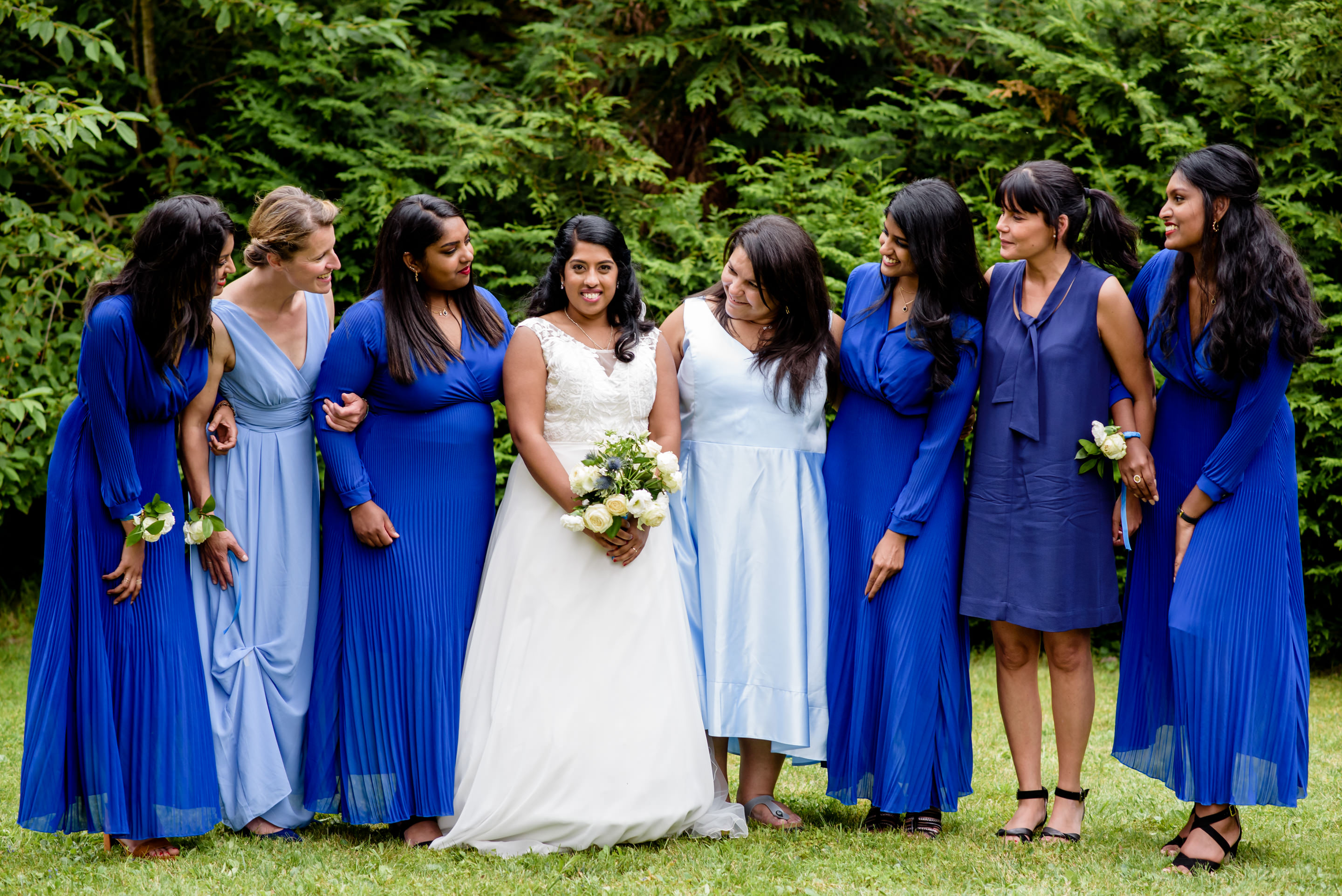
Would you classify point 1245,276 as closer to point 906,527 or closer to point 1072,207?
point 1072,207

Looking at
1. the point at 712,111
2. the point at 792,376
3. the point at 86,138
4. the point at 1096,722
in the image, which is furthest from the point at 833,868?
the point at 712,111

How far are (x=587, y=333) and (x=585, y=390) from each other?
254 millimetres

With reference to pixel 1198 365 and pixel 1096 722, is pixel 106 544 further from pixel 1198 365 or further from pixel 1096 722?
pixel 1096 722

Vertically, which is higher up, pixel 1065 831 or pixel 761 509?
pixel 761 509

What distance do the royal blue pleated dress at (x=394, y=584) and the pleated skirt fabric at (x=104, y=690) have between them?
0.50 metres

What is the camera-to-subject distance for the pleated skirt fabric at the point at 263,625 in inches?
174

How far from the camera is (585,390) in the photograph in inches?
180

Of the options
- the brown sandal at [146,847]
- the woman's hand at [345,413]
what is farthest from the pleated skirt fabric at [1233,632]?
the brown sandal at [146,847]

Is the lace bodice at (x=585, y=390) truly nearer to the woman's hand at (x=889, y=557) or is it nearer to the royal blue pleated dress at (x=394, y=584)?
the royal blue pleated dress at (x=394, y=584)

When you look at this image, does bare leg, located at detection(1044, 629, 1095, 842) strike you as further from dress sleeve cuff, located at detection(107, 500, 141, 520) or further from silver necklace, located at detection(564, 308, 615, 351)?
dress sleeve cuff, located at detection(107, 500, 141, 520)

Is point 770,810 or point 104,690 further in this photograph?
point 770,810

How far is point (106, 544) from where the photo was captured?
4.16 m

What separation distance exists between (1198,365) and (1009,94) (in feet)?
16.9

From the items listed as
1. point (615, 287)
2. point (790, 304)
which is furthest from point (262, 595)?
point (790, 304)
